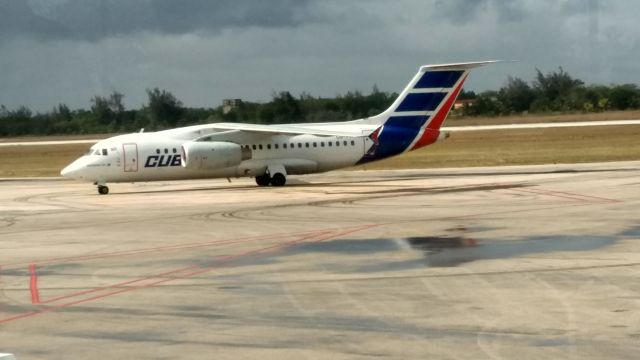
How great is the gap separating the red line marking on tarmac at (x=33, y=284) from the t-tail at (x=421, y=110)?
79.3ft

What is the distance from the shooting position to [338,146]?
4141 centimetres

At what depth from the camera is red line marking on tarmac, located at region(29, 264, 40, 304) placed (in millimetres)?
14984

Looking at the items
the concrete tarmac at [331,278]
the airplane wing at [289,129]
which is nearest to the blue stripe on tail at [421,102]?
the airplane wing at [289,129]

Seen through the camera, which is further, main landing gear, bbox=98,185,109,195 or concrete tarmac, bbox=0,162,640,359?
main landing gear, bbox=98,185,109,195

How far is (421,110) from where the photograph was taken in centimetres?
4206

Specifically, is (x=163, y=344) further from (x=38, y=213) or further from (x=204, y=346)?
(x=38, y=213)

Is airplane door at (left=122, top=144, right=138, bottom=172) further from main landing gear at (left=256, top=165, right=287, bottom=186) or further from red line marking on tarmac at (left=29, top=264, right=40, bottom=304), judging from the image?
red line marking on tarmac at (left=29, top=264, right=40, bottom=304)

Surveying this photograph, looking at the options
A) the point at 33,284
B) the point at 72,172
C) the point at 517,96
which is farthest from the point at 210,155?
the point at 517,96

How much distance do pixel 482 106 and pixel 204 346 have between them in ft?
288

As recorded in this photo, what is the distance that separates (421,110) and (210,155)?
8916 mm

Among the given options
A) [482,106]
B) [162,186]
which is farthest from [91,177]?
[482,106]

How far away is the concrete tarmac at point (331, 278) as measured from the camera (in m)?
11.3

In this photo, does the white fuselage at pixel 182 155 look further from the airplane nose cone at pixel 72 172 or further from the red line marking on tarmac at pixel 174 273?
the red line marking on tarmac at pixel 174 273

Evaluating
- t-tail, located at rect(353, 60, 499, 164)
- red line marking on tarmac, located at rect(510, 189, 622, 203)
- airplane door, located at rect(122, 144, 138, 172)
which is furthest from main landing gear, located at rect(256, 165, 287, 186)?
red line marking on tarmac, located at rect(510, 189, 622, 203)
